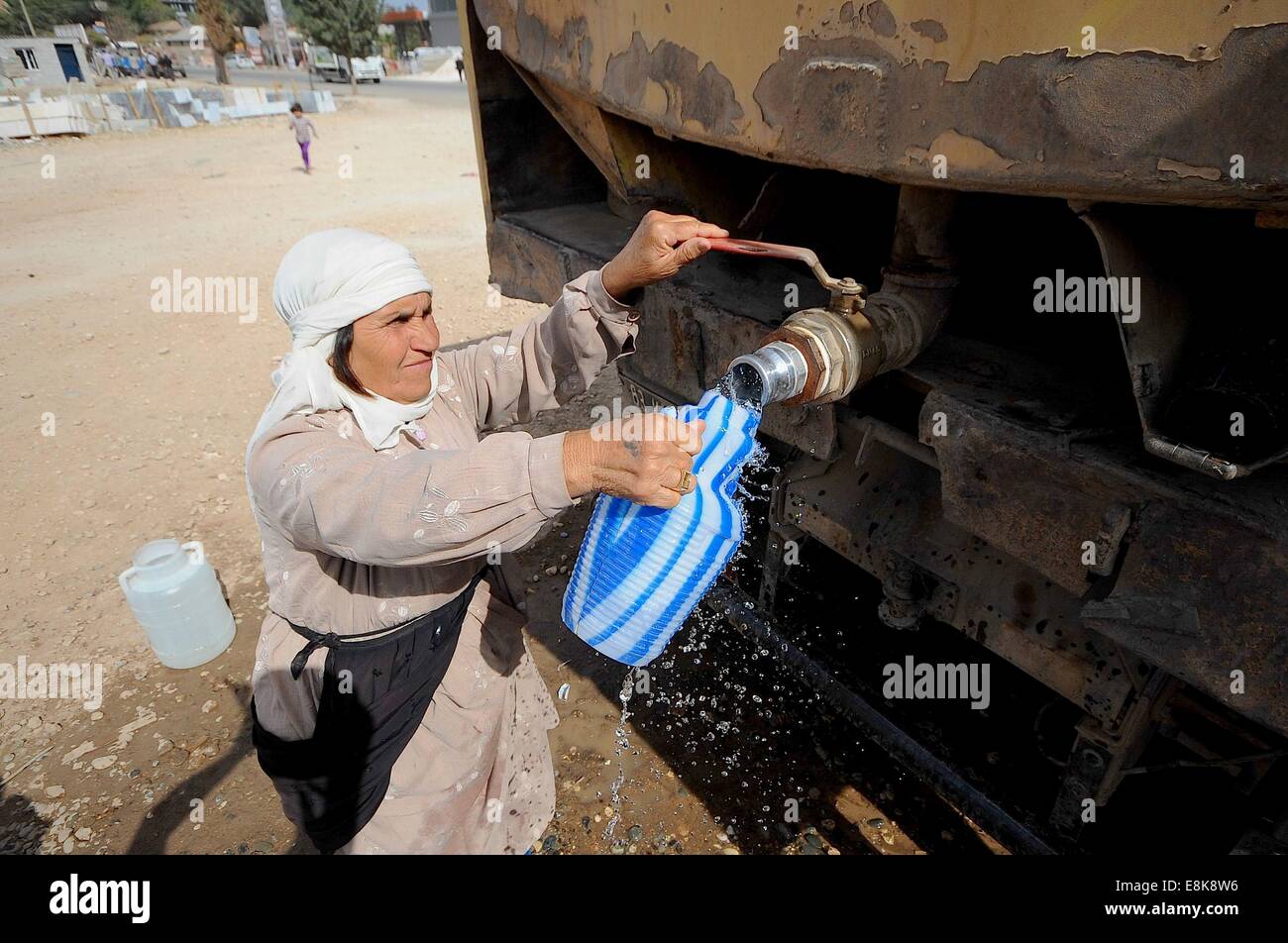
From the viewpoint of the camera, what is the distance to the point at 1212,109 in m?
0.90

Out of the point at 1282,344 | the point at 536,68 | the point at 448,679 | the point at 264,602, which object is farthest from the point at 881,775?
the point at 264,602

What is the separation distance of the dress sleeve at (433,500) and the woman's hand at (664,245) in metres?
0.65

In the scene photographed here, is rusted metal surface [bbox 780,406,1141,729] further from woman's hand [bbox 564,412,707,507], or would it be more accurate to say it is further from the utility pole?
the utility pole

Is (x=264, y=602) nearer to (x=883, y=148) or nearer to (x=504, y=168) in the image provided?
(x=504, y=168)

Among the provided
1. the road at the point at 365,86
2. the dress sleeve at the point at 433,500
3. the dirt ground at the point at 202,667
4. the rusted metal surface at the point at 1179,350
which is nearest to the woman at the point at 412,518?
the dress sleeve at the point at 433,500

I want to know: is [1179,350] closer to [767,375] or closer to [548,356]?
Answer: [767,375]

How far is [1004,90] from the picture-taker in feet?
3.44

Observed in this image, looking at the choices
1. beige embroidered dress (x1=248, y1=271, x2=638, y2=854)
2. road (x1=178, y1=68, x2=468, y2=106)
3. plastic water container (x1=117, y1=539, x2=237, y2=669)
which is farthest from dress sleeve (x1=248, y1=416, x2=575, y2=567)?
road (x1=178, y1=68, x2=468, y2=106)

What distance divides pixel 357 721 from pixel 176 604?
6.08 ft

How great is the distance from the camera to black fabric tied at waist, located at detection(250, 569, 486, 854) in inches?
65.9

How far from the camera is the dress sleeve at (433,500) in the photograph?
4.00 feet

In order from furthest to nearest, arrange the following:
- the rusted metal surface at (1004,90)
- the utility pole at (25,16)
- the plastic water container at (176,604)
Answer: the utility pole at (25,16) < the plastic water container at (176,604) < the rusted metal surface at (1004,90)

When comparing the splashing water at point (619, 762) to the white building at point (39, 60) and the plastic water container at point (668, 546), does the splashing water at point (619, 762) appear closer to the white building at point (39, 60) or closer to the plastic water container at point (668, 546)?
the plastic water container at point (668, 546)

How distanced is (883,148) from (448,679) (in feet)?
5.09
